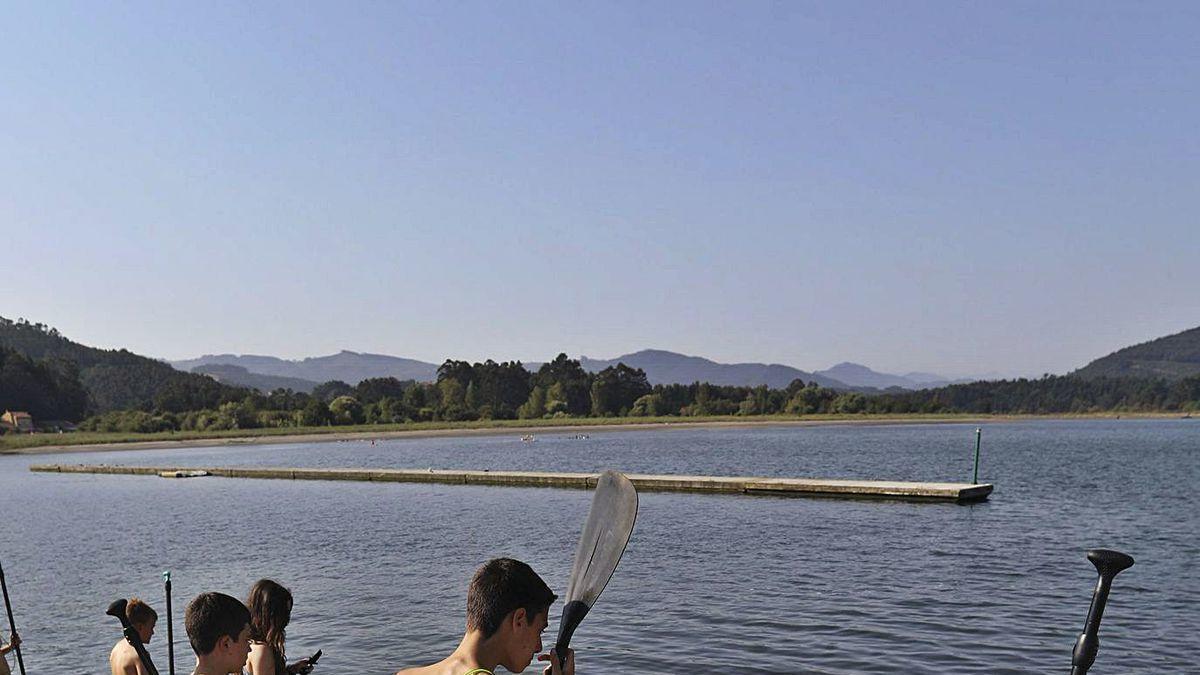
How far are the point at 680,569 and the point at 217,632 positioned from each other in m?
20.6

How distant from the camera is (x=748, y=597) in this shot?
67.9ft

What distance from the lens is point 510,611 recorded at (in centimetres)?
377

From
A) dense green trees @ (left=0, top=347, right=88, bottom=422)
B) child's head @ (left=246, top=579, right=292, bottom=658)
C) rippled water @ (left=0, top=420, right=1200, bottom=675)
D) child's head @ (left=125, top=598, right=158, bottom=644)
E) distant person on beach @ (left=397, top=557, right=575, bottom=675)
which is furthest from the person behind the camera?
dense green trees @ (left=0, top=347, right=88, bottom=422)

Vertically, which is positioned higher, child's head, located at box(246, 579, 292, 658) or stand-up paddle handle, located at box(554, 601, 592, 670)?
stand-up paddle handle, located at box(554, 601, 592, 670)

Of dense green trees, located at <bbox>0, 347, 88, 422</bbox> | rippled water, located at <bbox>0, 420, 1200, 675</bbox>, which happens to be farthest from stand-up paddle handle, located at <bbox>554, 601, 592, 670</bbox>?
dense green trees, located at <bbox>0, 347, 88, 422</bbox>

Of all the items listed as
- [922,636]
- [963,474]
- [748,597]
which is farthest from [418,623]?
[963,474]

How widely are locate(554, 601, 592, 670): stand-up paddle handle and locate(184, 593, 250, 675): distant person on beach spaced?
1721 millimetres

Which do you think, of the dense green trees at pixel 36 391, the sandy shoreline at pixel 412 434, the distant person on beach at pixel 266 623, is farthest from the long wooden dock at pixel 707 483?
the dense green trees at pixel 36 391

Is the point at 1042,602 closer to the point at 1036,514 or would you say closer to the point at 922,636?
the point at 922,636

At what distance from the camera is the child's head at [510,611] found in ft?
12.3

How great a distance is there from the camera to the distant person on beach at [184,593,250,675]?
4918mm

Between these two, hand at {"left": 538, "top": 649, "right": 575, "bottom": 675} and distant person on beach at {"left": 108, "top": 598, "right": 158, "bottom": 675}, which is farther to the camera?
distant person on beach at {"left": 108, "top": 598, "right": 158, "bottom": 675}

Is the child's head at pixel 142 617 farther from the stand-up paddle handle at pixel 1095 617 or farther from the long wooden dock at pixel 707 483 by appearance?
the long wooden dock at pixel 707 483

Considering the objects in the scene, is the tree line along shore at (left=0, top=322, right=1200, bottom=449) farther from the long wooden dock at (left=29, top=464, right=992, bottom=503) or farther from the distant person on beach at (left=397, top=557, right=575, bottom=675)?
the distant person on beach at (left=397, top=557, right=575, bottom=675)
